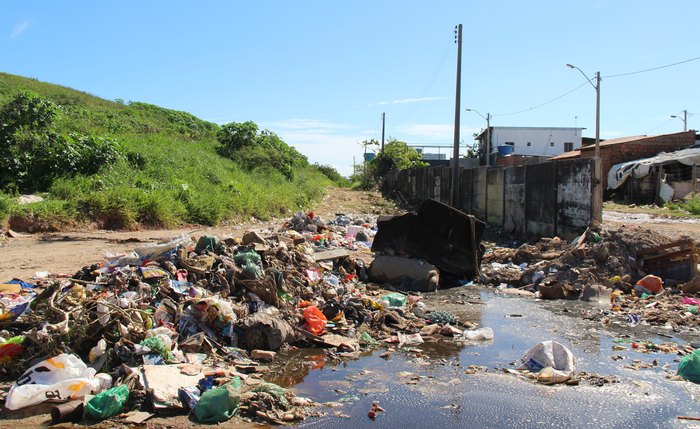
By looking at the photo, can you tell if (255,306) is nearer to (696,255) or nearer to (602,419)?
(602,419)

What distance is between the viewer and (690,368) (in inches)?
179

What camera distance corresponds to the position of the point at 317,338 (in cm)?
550

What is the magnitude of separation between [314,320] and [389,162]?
35.1m

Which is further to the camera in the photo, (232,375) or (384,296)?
(384,296)

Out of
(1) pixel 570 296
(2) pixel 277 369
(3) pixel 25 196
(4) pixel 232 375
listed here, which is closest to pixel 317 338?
(2) pixel 277 369

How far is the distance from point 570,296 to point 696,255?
6.64 feet

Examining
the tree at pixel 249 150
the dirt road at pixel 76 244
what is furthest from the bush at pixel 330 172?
the dirt road at pixel 76 244

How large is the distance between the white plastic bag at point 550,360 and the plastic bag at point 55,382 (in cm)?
349

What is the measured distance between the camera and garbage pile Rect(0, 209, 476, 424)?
3.87 meters

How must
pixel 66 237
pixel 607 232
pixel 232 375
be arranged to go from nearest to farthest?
pixel 232 375 → pixel 607 232 → pixel 66 237

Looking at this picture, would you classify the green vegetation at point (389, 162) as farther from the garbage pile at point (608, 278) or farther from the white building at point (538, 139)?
the garbage pile at point (608, 278)

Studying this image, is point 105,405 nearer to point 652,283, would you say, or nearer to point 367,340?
point 367,340

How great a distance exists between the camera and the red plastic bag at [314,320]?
5.75 m

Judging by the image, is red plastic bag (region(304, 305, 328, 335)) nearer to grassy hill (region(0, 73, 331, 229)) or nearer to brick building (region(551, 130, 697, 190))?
grassy hill (region(0, 73, 331, 229))
